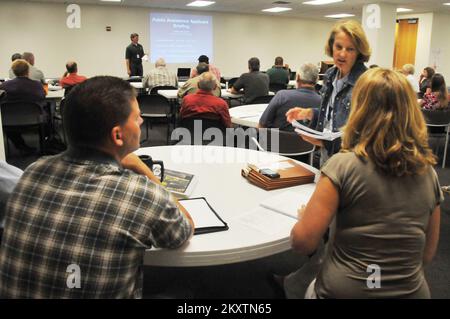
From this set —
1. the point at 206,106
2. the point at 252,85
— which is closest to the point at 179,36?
the point at 252,85

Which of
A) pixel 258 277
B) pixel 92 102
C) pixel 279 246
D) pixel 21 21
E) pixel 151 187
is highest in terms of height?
pixel 21 21

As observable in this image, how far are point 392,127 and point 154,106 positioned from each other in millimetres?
4729

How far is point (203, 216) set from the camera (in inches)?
58.9

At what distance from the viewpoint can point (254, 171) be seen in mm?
1909

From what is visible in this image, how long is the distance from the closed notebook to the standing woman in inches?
11.4

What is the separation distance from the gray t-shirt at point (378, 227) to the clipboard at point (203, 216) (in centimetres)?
41

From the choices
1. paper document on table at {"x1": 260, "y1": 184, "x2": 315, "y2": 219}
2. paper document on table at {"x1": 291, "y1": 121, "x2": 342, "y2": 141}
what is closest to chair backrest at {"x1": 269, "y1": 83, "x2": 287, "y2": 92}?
paper document on table at {"x1": 291, "y1": 121, "x2": 342, "y2": 141}

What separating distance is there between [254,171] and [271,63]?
531 inches

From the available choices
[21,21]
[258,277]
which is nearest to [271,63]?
[21,21]

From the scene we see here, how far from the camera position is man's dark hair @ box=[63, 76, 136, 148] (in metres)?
1.07

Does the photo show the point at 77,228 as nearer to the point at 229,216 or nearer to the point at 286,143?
the point at 229,216

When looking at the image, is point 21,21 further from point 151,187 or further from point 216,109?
point 151,187

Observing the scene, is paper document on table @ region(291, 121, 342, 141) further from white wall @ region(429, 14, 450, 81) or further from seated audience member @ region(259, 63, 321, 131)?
white wall @ region(429, 14, 450, 81)

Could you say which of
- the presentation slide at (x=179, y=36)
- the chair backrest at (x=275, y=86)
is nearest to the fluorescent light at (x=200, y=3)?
the presentation slide at (x=179, y=36)
